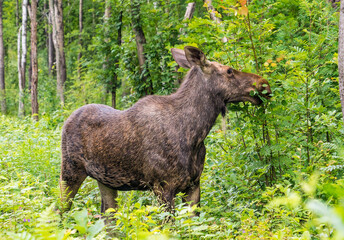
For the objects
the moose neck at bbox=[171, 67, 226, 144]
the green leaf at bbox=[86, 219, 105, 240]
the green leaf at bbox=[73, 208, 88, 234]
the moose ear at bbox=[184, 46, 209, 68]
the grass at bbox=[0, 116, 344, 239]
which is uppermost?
the moose ear at bbox=[184, 46, 209, 68]

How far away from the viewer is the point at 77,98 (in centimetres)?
1719

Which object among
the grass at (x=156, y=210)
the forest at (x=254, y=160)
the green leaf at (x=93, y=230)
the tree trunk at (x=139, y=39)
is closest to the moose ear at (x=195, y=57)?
the forest at (x=254, y=160)

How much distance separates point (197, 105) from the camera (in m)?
4.83

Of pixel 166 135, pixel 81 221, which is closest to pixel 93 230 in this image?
pixel 81 221

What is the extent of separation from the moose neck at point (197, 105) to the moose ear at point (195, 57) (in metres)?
0.08

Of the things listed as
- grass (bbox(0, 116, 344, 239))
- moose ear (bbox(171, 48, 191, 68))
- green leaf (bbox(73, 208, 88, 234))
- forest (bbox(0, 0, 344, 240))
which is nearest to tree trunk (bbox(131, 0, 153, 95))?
grass (bbox(0, 116, 344, 239))

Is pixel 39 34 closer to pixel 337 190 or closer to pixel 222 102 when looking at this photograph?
pixel 222 102

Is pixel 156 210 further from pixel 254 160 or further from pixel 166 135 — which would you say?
pixel 254 160

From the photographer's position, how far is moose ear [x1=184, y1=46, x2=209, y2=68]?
4.89 meters

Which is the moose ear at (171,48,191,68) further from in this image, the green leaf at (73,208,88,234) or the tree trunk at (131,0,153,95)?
the tree trunk at (131,0,153,95)

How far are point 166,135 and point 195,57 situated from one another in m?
1.12

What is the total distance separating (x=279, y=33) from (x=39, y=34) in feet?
113

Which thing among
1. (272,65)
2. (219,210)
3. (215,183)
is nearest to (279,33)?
(272,65)

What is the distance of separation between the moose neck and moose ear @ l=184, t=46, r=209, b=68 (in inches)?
3.1
